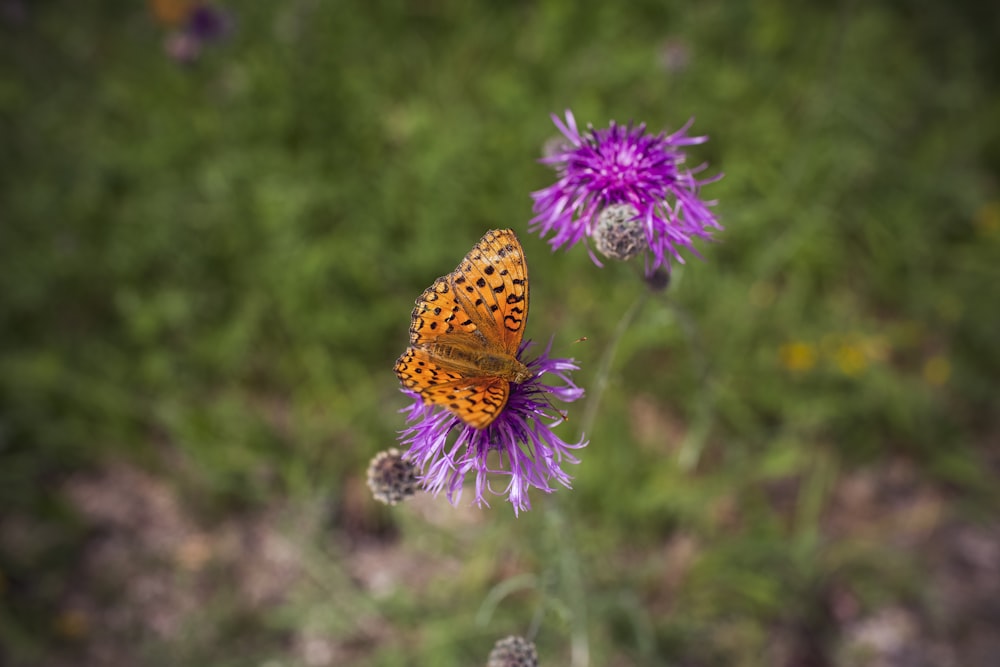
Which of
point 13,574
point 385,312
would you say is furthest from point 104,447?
point 385,312

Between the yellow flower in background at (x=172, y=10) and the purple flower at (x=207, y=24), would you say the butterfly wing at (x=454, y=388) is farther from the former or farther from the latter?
the yellow flower in background at (x=172, y=10)

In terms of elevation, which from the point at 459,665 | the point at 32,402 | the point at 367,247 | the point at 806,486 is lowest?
the point at 459,665

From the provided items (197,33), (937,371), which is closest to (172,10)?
(197,33)

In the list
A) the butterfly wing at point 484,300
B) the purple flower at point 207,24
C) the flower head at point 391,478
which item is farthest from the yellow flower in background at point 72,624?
the purple flower at point 207,24

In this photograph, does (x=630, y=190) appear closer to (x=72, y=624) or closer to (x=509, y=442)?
(x=509, y=442)

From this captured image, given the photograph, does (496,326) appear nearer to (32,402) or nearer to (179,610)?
(179,610)

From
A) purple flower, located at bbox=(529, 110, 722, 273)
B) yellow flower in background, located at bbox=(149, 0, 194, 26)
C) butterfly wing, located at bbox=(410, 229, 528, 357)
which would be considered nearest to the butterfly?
butterfly wing, located at bbox=(410, 229, 528, 357)
